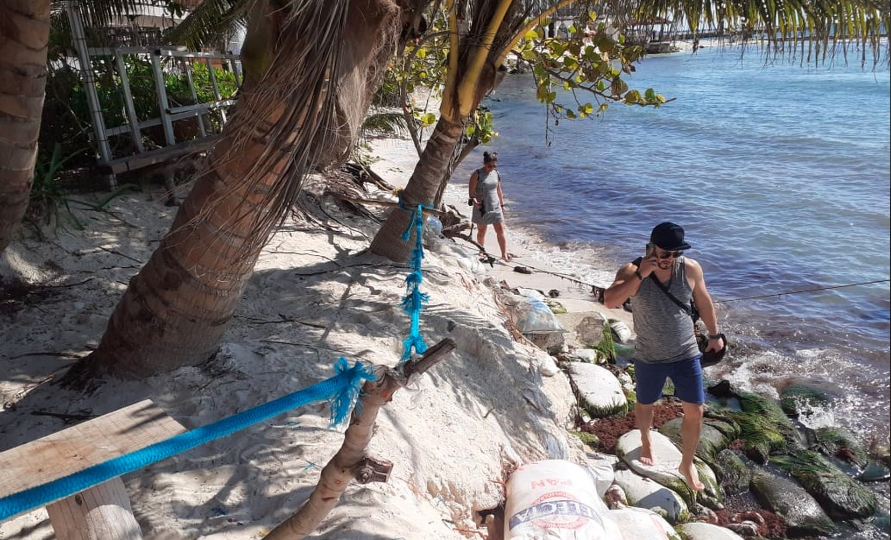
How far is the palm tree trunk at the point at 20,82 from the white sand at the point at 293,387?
1.07m

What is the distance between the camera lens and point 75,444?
6.41 feet

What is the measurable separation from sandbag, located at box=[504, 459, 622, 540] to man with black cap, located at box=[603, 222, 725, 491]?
1089 millimetres

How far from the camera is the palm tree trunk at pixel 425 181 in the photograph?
526 centimetres

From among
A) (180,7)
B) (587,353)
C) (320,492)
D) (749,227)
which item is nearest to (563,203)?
(749,227)

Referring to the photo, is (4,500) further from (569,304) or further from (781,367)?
(781,367)

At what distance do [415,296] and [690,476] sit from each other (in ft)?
7.85

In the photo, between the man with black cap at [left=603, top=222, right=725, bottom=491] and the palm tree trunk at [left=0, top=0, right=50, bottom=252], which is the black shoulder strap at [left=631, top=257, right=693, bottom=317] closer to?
the man with black cap at [left=603, top=222, right=725, bottom=491]

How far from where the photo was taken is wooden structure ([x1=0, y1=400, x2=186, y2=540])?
5.93 feet

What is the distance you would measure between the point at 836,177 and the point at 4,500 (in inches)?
676

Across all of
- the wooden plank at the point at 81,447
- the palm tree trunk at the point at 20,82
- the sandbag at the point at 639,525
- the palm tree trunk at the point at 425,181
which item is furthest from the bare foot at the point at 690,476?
the palm tree trunk at the point at 20,82

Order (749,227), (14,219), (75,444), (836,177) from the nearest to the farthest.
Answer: (75,444) < (14,219) < (749,227) < (836,177)

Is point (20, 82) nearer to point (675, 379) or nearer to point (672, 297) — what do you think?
point (672, 297)

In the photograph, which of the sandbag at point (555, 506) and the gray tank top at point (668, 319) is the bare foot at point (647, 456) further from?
the sandbag at point (555, 506)

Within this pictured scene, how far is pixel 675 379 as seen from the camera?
4164 mm
